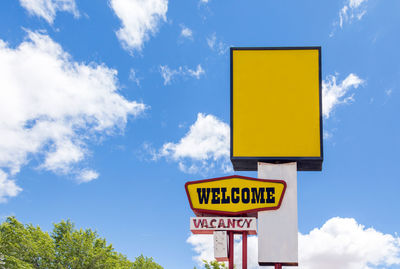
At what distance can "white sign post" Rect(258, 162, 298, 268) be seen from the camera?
18797 mm

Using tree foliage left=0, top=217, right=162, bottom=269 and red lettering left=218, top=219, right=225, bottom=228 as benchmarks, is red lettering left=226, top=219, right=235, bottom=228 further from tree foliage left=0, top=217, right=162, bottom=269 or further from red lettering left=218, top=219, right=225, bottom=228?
tree foliage left=0, top=217, right=162, bottom=269

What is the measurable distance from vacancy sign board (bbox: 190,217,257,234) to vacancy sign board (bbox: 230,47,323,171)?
2.92 meters

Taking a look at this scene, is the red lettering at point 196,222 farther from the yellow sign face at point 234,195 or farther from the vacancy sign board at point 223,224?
the yellow sign face at point 234,195

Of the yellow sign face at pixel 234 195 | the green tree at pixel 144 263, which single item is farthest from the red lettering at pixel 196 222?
the green tree at pixel 144 263

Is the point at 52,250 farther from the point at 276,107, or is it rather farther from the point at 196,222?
the point at 276,107

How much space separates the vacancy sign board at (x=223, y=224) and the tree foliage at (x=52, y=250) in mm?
20200

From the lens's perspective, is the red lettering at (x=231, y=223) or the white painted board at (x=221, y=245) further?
the red lettering at (x=231, y=223)

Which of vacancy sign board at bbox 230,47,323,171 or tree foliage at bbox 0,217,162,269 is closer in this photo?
vacancy sign board at bbox 230,47,323,171

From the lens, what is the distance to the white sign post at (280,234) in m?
18.8

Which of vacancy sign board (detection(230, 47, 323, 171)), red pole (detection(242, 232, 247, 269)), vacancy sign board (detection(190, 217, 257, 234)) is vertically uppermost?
vacancy sign board (detection(230, 47, 323, 171))

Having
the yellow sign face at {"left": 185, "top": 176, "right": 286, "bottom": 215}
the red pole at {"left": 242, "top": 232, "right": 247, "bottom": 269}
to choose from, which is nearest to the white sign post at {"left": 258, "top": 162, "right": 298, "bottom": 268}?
the yellow sign face at {"left": 185, "top": 176, "right": 286, "bottom": 215}

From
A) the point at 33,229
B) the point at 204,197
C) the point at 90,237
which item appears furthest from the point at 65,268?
the point at 204,197

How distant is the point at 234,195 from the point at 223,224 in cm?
139

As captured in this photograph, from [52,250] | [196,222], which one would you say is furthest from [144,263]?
[196,222]
